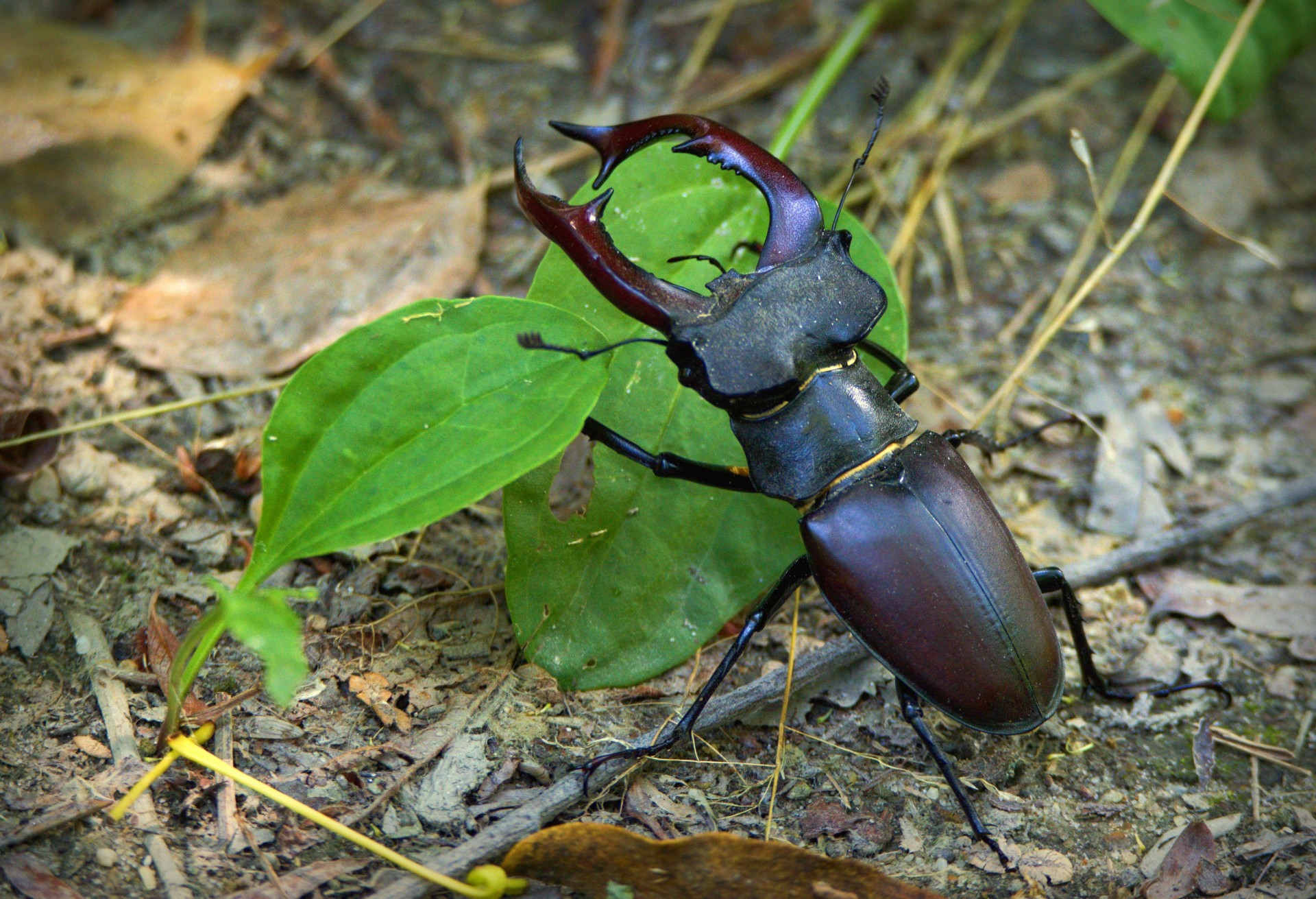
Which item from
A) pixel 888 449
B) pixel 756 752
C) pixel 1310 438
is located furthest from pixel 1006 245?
pixel 756 752

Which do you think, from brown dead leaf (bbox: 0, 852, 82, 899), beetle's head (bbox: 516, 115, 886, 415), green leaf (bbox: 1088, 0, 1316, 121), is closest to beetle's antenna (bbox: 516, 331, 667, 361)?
beetle's head (bbox: 516, 115, 886, 415)

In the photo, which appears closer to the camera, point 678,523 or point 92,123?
point 678,523

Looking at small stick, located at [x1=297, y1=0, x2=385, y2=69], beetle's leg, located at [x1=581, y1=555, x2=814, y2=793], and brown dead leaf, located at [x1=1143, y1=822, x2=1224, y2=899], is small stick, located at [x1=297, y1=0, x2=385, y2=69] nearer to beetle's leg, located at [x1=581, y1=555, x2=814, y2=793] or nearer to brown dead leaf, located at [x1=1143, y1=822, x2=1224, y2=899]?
beetle's leg, located at [x1=581, y1=555, x2=814, y2=793]

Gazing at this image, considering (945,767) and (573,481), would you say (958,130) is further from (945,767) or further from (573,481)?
(945,767)

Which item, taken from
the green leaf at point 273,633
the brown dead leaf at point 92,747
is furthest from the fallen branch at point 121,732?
the green leaf at point 273,633

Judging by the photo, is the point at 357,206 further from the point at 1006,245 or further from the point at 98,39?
the point at 1006,245

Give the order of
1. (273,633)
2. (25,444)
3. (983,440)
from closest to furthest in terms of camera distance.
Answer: (273,633) < (25,444) < (983,440)

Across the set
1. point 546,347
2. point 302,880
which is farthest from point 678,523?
point 302,880
